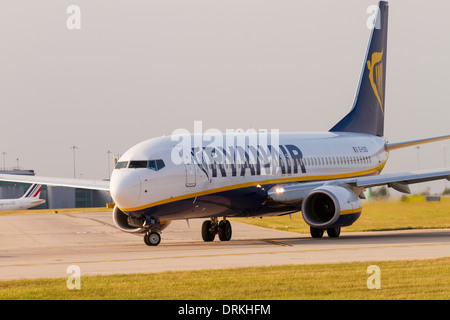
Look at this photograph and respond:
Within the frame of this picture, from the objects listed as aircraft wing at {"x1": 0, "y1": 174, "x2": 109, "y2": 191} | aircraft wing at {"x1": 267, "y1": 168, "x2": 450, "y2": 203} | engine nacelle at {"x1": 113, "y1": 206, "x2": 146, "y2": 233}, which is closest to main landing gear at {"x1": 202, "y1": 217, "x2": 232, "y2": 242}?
aircraft wing at {"x1": 267, "y1": 168, "x2": 450, "y2": 203}

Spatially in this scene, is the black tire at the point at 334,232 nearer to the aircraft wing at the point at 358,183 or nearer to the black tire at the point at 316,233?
the black tire at the point at 316,233

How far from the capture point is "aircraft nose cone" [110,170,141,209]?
27484 millimetres

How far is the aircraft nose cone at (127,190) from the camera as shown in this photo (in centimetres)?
2748

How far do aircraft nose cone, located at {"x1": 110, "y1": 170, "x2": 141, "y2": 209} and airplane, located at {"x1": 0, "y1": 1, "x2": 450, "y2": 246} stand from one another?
0.11 ft

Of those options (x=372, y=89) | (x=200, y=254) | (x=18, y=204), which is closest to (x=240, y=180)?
(x=200, y=254)

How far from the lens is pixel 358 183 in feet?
106

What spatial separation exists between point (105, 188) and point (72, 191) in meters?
106

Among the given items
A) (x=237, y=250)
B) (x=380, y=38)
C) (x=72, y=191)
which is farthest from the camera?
(x=72, y=191)

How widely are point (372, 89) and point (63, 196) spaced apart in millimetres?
101913

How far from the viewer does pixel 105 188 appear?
3234 cm

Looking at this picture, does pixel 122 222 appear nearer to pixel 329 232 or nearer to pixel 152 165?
pixel 152 165

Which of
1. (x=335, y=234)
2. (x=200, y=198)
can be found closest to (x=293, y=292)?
(x=200, y=198)

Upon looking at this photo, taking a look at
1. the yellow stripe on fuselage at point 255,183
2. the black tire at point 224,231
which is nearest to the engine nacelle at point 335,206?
the yellow stripe on fuselage at point 255,183

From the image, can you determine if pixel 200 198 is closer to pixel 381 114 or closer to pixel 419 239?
pixel 419 239
